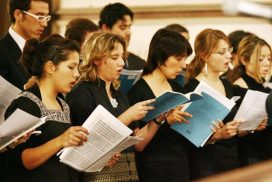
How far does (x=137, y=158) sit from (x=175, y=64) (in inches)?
20.9

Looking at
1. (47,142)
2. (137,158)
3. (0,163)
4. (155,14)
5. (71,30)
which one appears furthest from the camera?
(155,14)

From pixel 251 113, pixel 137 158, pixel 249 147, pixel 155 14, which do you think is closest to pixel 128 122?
pixel 137 158

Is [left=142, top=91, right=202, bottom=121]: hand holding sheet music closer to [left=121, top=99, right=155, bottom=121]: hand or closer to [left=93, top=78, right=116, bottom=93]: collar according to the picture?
[left=121, top=99, right=155, bottom=121]: hand

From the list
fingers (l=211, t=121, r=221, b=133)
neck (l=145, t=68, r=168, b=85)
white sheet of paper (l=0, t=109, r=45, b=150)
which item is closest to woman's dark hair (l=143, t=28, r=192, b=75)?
neck (l=145, t=68, r=168, b=85)

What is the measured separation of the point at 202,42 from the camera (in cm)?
414

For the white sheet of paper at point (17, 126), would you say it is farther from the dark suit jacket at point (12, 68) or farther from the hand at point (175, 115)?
the hand at point (175, 115)

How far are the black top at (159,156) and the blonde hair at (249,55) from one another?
3.09 feet

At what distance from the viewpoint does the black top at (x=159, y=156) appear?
141 inches

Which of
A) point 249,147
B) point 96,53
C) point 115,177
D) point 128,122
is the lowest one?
point 249,147

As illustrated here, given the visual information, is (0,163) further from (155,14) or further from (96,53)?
(155,14)

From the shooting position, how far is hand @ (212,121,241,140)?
3.83m

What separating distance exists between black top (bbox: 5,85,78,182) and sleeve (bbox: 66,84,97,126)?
0.22 m

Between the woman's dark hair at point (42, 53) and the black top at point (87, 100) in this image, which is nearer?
the woman's dark hair at point (42, 53)

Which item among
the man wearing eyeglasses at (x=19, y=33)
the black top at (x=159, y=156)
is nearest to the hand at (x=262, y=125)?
the black top at (x=159, y=156)
